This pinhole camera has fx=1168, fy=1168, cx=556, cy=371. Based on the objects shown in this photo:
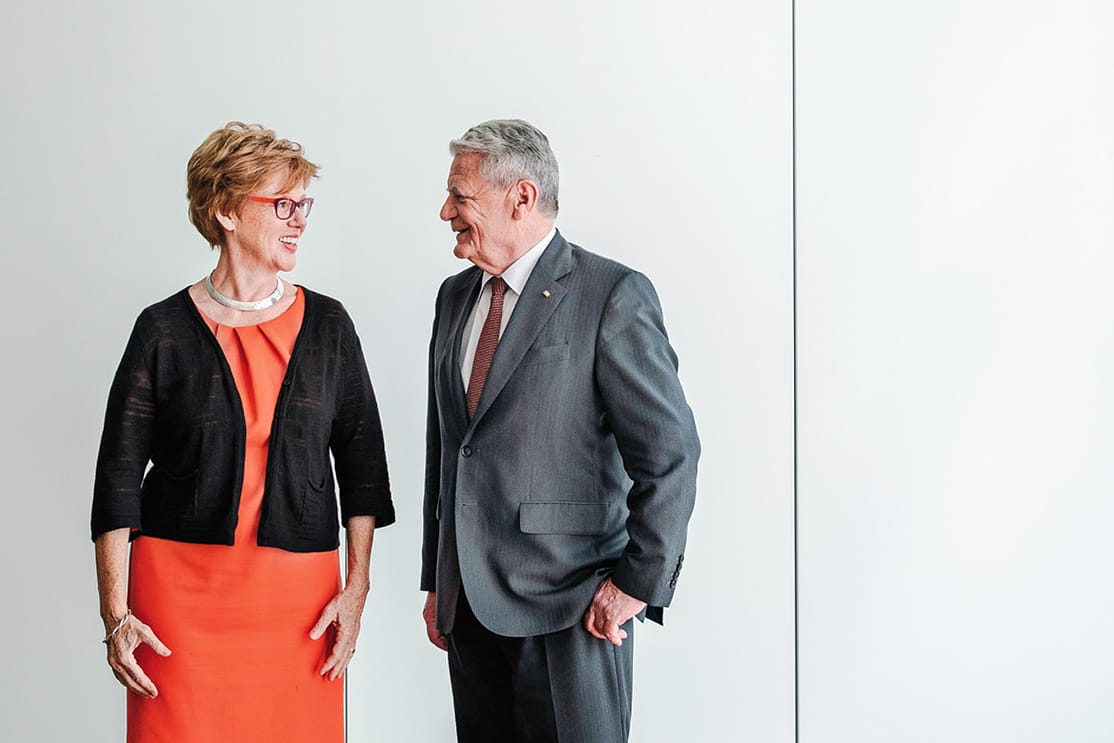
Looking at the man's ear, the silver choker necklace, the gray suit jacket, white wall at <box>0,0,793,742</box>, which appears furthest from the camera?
white wall at <box>0,0,793,742</box>

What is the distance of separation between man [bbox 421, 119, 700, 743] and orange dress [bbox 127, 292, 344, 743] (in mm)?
372

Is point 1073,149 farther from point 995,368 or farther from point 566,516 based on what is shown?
point 566,516

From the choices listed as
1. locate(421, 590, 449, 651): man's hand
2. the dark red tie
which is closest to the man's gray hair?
the dark red tie

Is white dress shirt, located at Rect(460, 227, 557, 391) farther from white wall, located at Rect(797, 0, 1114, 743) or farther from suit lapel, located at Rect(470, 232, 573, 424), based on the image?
white wall, located at Rect(797, 0, 1114, 743)

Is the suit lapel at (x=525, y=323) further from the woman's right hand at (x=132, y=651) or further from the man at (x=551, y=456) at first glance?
the woman's right hand at (x=132, y=651)

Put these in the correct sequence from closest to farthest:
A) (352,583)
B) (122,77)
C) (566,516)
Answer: (566,516) < (352,583) < (122,77)

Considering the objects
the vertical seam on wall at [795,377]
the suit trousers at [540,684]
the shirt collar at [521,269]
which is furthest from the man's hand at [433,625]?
the vertical seam on wall at [795,377]

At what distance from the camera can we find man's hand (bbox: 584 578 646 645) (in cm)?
238

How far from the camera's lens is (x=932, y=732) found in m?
3.53

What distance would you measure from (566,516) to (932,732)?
1757 millimetres

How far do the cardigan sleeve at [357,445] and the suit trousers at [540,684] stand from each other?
322mm

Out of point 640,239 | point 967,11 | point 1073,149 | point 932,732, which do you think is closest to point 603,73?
point 640,239

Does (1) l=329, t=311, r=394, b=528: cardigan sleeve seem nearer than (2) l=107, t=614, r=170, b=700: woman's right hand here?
No

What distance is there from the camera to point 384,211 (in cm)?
344
